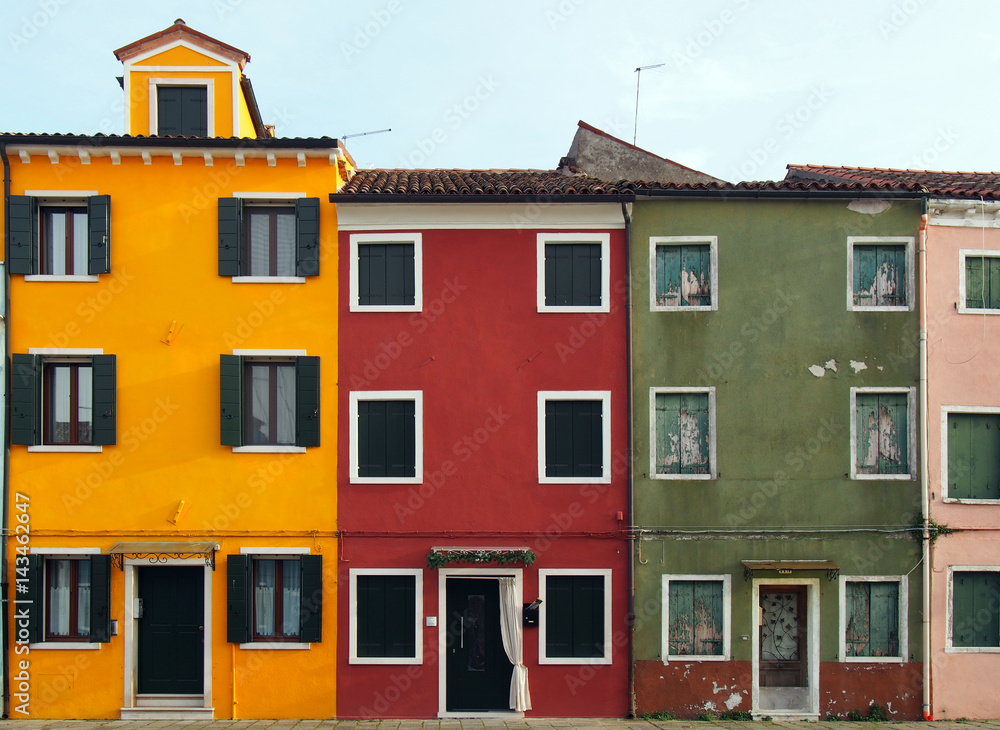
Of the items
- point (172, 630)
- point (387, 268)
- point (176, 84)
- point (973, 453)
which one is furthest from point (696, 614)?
point (176, 84)

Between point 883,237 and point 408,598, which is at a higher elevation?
point 883,237

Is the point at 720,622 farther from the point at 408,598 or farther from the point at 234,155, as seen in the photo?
the point at 234,155

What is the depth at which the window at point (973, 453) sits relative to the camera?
46.2 ft

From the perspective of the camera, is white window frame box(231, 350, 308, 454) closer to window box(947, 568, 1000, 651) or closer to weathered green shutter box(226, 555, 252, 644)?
weathered green shutter box(226, 555, 252, 644)

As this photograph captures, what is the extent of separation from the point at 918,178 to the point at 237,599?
15047 mm

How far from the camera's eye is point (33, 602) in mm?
13500

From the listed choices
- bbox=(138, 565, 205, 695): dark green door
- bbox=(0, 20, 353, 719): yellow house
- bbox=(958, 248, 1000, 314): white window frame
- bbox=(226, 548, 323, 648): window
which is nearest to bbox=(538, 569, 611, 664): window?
bbox=(0, 20, 353, 719): yellow house

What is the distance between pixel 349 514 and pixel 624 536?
475 cm

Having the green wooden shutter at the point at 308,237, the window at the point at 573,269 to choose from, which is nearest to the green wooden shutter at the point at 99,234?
the green wooden shutter at the point at 308,237

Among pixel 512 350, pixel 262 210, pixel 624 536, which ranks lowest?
pixel 624 536

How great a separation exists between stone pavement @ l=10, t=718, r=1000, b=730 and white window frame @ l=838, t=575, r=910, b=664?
1019mm

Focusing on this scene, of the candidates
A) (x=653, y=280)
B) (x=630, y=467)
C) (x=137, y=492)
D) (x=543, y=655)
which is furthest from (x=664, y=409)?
(x=137, y=492)

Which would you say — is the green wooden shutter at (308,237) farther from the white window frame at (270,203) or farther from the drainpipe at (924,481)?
the drainpipe at (924,481)

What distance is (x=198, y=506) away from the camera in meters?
13.8
